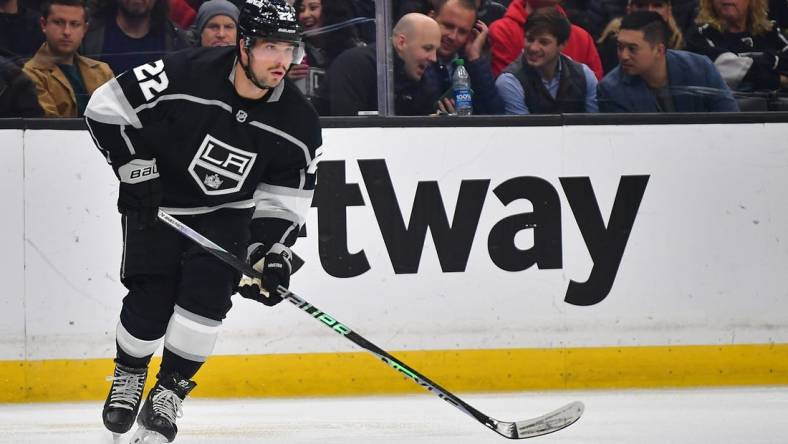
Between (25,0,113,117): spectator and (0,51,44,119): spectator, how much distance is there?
0.08 feet

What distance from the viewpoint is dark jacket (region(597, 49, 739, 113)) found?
467cm

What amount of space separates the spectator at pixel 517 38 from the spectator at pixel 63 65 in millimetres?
1365

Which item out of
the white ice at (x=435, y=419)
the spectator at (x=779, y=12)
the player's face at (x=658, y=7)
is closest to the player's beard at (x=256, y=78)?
the white ice at (x=435, y=419)

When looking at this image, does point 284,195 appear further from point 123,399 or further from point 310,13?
point 310,13

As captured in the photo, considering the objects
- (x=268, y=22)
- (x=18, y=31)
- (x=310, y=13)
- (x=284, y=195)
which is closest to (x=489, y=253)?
(x=310, y=13)

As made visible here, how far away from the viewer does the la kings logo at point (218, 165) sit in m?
3.20

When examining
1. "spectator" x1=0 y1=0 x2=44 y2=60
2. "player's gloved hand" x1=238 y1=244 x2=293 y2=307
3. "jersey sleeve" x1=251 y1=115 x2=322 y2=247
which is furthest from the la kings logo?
"spectator" x1=0 y1=0 x2=44 y2=60

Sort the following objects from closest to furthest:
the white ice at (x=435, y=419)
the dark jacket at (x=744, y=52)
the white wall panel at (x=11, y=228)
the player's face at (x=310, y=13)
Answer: the white ice at (x=435, y=419)
the white wall panel at (x=11, y=228)
the player's face at (x=310, y=13)
the dark jacket at (x=744, y=52)

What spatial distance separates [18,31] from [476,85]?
1598 millimetres

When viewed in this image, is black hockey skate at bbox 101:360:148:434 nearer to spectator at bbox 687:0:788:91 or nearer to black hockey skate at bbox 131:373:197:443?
black hockey skate at bbox 131:373:197:443

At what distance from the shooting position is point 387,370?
4516 mm

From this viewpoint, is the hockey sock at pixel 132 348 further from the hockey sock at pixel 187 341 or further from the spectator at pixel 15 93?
the spectator at pixel 15 93

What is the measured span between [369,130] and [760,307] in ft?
5.04

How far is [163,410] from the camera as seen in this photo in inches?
122
